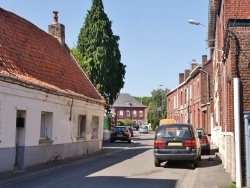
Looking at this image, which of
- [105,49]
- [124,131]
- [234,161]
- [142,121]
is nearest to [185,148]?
[234,161]

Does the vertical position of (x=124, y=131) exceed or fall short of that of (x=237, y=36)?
it falls short

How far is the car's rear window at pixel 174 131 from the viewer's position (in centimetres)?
1627

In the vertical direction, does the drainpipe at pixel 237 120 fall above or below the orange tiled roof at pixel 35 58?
below

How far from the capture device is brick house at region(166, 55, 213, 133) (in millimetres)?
41688

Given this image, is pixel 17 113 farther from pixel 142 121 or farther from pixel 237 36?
pixel 142 121

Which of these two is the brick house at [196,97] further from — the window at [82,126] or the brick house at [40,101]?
the window at [82,126]

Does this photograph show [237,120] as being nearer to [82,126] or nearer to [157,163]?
[157,163]

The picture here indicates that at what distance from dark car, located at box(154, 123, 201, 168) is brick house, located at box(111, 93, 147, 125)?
4091 inches

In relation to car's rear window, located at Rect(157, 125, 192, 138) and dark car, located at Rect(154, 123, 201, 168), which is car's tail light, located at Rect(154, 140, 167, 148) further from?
car's rear window, located at Rect(157, 125, 192, 138)

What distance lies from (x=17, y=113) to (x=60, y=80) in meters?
5.32

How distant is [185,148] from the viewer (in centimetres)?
1597

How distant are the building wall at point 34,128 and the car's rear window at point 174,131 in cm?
470

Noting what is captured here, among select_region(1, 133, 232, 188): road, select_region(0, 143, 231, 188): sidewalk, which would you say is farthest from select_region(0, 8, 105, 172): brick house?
select_region(1, 133, 232, 188): road

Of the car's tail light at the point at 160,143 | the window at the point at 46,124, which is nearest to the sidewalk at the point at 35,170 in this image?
the window at the point at 46,124
